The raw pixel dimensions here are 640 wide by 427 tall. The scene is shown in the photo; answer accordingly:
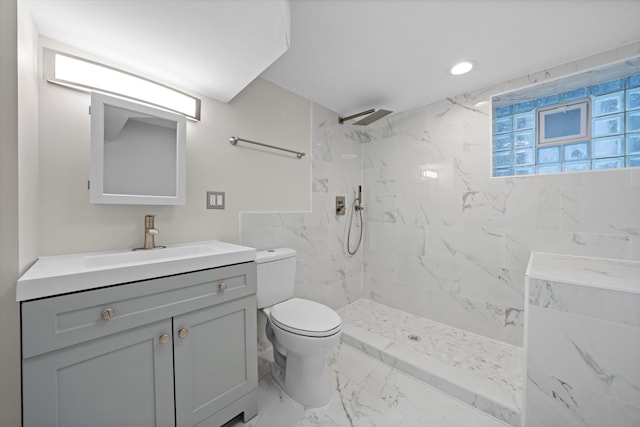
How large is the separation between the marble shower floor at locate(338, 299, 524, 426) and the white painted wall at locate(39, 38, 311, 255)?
1292 mm

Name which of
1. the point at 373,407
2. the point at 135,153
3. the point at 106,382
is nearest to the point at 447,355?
the point at 373,407

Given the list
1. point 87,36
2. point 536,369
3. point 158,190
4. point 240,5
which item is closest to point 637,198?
point 536,369

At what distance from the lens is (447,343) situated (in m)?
2.01

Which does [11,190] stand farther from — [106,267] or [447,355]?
[447,355]

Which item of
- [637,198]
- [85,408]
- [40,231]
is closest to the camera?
[85,408]

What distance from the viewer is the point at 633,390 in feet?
3.32

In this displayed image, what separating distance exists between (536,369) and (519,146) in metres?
1.65

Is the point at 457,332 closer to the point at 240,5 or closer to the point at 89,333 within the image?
the point at 89,333

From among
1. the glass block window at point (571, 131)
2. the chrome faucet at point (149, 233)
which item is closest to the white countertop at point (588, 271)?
the glass block window at point (571, 131)

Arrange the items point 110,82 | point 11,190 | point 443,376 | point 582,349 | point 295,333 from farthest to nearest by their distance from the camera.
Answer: point 443,376 < point 295,333 < point 110,82 < point 582,349 < point 11,190

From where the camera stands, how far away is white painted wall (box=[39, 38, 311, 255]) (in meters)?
1.15

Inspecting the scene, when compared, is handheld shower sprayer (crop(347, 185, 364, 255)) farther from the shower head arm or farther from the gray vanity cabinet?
the gray vanity cabinet

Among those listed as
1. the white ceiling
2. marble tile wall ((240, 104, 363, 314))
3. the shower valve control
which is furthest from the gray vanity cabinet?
the shower valve control

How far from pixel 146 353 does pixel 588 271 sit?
2238 mm
